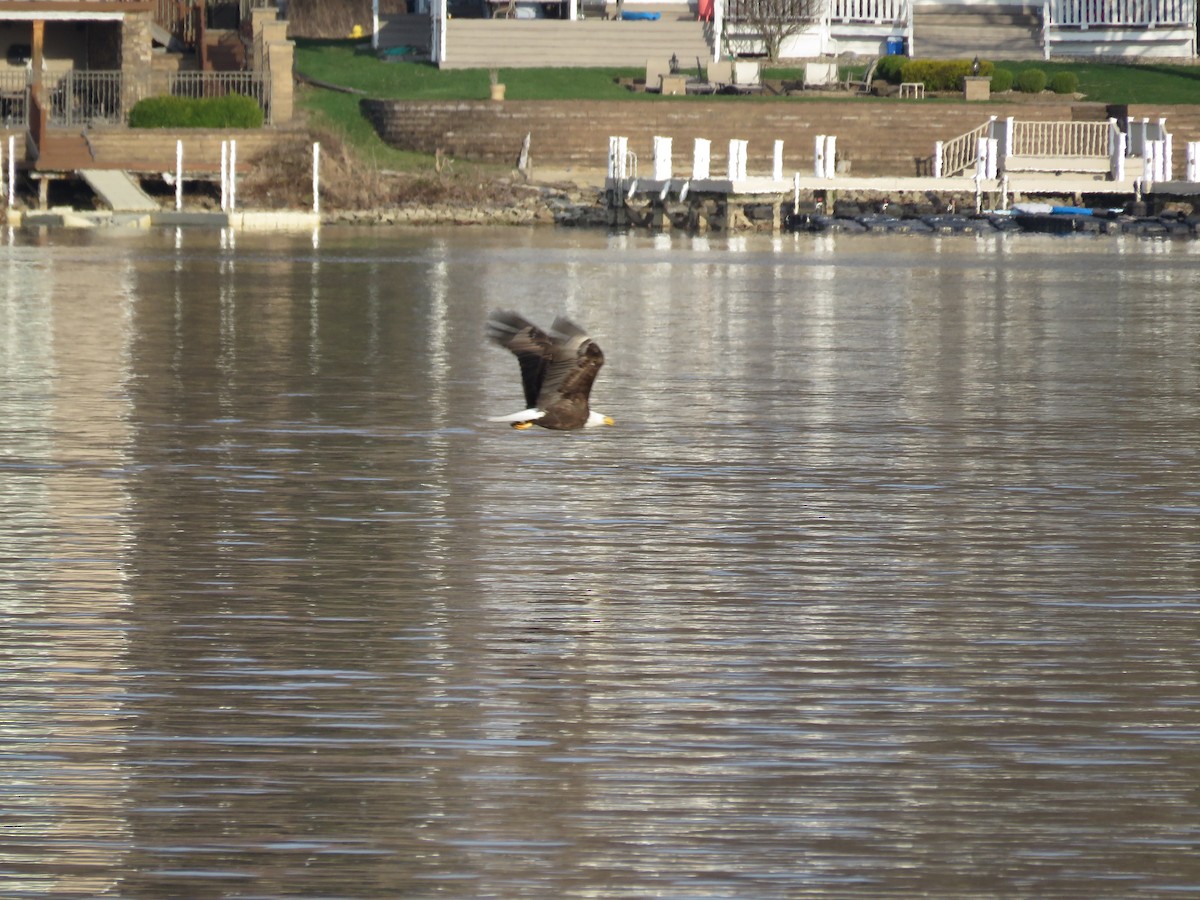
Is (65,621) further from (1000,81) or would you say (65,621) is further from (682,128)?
(1000,81)

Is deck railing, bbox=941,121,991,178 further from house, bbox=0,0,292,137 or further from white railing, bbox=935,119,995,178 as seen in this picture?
house, bbox=0,0,292,137

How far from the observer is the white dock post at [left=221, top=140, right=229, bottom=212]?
50.0 metres

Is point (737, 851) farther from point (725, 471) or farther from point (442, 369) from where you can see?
point (442, 369)

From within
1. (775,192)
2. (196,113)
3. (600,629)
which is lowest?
(600,629)

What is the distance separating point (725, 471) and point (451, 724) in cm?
635

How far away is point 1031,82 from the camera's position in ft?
196

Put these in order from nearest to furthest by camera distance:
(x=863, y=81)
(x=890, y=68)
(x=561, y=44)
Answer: (x=890, y=68) < (x=863, y=81) < (x=561, y=44)

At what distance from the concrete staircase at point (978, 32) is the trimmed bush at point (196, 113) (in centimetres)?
1965

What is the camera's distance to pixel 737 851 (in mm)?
6602

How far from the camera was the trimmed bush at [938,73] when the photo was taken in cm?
5969

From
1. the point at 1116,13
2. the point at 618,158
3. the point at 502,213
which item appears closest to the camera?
the point at 618,158

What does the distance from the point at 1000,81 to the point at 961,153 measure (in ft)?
13.2

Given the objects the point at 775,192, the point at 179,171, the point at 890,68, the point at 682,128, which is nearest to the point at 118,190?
the point at 179,171

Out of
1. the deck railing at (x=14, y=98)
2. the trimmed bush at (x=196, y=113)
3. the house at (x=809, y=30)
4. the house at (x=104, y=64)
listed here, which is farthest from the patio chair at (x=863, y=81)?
the deck railing at (x=14, y=98)
